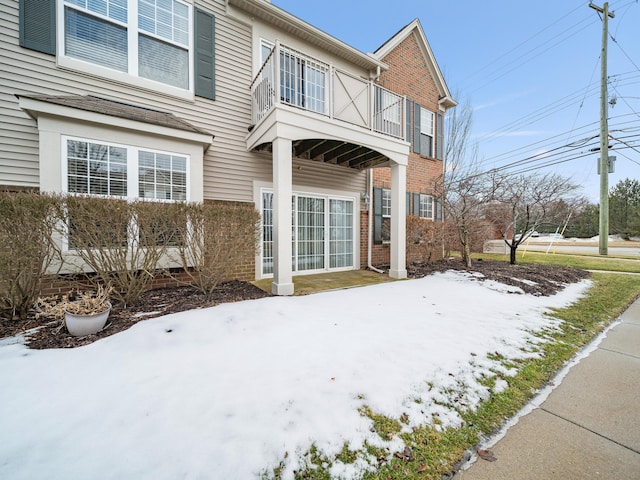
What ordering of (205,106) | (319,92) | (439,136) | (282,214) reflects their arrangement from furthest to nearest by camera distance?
(439,136) < (319,92) < (205,106) < (282,214)

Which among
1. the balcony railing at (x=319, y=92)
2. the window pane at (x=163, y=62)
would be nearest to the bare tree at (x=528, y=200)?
the balcony railing at (x=319, y=92)

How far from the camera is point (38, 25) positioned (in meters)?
4.30

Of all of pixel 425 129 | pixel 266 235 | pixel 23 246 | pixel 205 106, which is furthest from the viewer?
pixel 425 129

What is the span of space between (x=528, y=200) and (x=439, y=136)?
3.91 metres

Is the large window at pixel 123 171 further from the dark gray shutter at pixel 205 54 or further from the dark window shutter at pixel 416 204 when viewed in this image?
the dark window shutter at pixel 416 204

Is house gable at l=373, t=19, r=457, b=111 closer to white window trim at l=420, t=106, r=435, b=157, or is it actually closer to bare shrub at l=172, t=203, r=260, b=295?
white window trim at l=420, t=106, r=435, b=157

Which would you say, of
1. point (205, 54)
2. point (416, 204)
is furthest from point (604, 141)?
point (205, 54)

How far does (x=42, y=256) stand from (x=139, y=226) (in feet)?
3.61

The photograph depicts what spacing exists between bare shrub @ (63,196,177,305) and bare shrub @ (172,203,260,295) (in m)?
0.29

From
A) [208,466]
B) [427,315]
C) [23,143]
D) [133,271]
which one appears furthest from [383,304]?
[23,143]

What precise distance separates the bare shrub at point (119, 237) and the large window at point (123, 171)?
1.13 metres

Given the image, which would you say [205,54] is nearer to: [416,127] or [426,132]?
[416,127]

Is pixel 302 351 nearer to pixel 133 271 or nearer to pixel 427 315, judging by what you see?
pixel 427 315

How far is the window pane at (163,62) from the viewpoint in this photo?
513 cm
